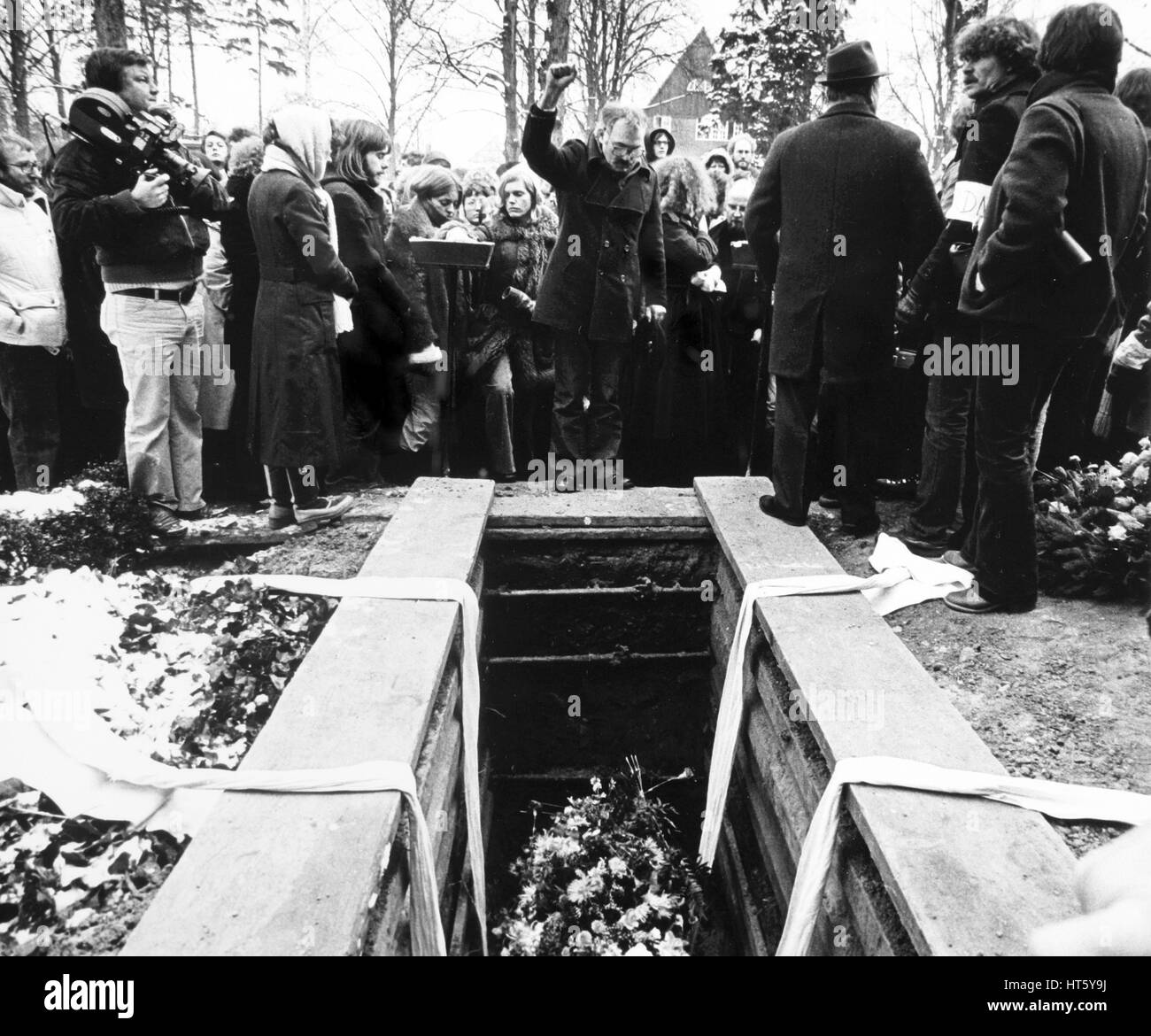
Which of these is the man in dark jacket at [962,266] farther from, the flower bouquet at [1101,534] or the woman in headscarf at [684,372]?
the woman in headscarf at [684,372]

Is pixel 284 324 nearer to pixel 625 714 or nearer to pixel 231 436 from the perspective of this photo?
pixel 231 436

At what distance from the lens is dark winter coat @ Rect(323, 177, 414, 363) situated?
5375 millimetres

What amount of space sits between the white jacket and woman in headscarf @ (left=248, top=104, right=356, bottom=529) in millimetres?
1580

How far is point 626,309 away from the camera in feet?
17.5

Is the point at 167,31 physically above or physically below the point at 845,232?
above

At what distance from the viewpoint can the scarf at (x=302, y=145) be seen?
4645 mm

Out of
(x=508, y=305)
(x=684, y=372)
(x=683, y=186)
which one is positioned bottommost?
(x=684, y=372)

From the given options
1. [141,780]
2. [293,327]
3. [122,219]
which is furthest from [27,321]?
[141,780]

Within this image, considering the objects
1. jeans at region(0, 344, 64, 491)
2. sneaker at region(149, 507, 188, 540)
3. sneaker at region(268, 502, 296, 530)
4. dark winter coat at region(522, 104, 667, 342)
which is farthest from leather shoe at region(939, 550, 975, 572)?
jeans at region(0, 344, 64, 491)

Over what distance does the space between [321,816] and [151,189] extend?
364 centimetres

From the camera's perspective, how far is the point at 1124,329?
5.28 meters

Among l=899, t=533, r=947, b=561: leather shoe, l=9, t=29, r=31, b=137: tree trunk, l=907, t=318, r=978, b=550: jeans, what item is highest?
l=9, t=29, r=31, b=137: tree trunk

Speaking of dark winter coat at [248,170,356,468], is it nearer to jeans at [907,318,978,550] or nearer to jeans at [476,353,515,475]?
jeans at [476,353,515,475]

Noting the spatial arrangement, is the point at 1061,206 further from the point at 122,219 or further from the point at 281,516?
the point at 122,219
